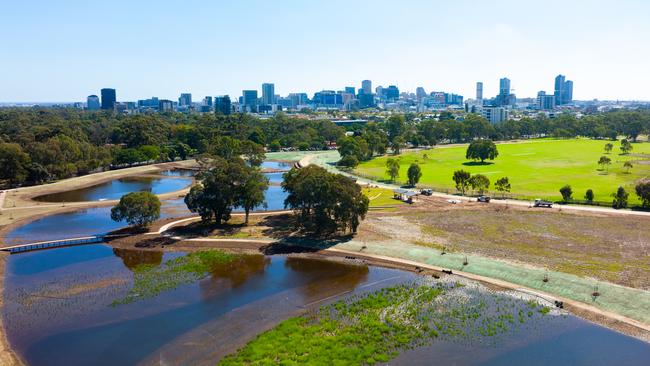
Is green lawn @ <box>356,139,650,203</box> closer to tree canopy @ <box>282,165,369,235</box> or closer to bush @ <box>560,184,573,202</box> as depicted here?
bush @ <box>560,184,573,202</box>

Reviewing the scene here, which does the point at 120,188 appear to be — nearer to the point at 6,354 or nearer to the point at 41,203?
the point at 41,203

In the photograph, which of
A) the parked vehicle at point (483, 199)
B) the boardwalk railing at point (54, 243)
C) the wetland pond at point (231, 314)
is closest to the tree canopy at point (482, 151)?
the parked vehicle at point (483, 199)

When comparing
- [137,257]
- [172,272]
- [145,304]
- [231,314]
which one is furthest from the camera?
[137,257]

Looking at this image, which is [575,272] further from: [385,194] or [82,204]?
[82,204]

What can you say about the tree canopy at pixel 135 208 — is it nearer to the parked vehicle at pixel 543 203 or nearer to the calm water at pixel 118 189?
the calm water at pixel 118 189

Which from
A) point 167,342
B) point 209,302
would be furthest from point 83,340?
Result: point 209,302

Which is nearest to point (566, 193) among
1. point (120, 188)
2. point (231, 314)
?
point (231, 314)
